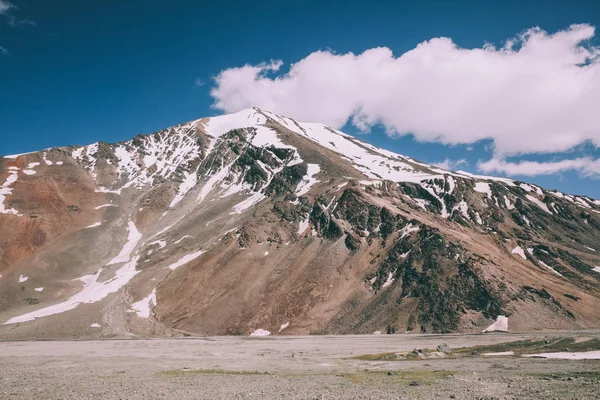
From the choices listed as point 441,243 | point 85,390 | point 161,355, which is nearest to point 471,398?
point 85,390

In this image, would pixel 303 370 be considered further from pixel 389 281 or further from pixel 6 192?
pixel 6 192

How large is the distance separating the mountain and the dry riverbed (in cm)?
1955

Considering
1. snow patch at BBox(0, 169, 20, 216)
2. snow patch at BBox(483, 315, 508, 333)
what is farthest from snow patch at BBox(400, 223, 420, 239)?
snow patch at BBox(0, 169, 20, 216)

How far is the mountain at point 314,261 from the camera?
102250 mm

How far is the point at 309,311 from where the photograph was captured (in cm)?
10906

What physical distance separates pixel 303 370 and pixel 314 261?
78.4m

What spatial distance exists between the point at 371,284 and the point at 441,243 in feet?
77.9

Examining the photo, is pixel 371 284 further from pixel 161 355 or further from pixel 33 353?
pixel 33 353

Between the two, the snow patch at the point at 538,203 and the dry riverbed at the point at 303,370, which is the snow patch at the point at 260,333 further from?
the snow patch at the point at 538,203

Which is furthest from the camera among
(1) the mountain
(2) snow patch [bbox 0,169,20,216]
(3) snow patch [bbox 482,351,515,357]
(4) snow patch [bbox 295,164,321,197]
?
(2) snow patch [bbox 0,169,20,216]

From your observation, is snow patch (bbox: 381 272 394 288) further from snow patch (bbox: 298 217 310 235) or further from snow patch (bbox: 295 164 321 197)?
snow patch (bbox: 295 164 321 197)

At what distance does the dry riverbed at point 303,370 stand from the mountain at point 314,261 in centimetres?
1955

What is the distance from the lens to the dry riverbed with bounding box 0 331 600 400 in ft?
96.0

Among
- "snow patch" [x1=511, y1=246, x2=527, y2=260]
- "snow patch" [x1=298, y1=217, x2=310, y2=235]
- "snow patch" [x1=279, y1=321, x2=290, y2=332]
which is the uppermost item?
"snow patch" [x1=298, y1=217, x2=310, y2=235]
